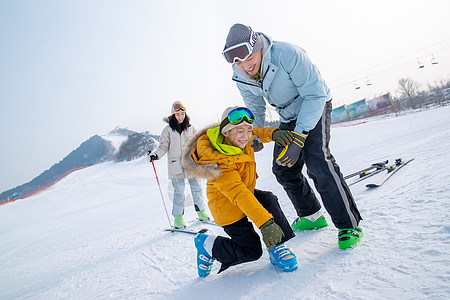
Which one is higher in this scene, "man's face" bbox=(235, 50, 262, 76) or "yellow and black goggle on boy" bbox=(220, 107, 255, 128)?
"man's face" bbox=(235, 50, 262, 76)

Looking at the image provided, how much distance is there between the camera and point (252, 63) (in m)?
2.01

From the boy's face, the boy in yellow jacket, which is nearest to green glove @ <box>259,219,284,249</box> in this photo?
the boy in yellow jacket

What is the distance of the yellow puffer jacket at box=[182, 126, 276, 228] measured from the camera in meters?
1.76

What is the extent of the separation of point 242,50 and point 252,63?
0.47 ft

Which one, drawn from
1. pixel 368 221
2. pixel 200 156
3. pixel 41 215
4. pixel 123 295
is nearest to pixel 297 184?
pixel 368 221

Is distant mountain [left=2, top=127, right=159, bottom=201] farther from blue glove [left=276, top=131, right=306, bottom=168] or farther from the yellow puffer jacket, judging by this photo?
blue glove [left=276, top=131, right=306, bottom=168]

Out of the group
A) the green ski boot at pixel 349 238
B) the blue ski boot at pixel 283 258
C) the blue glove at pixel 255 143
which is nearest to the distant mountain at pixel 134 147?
the blue glove at pixel 255 143

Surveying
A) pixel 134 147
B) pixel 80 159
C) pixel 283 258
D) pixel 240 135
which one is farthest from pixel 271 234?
pixel 80 159

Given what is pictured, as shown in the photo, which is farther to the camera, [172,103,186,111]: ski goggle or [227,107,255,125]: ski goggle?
[172,103,186,111]: ski goggle

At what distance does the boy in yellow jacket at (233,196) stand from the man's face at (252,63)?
32cm

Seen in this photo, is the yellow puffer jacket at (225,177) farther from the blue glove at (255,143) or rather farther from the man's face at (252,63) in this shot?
the man's face at (252,63)

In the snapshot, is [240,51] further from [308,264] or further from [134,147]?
[134,147]

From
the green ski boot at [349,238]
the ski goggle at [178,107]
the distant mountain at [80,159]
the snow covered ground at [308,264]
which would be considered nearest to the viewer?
the snow covered ground at [308,264]

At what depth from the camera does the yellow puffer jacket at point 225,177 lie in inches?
69.3
